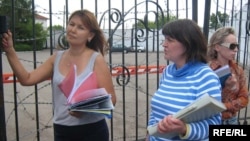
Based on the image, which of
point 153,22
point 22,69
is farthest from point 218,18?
point 22,69

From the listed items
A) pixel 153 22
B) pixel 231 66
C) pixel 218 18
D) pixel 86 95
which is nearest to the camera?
pixel 86 95

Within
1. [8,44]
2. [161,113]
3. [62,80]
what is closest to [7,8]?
[8,44]

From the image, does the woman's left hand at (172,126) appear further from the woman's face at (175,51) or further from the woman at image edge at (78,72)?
the woman at image edge at (78,72)

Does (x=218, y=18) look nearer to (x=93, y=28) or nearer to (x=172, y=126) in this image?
(x=93, y=28)

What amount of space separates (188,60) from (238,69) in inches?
34.4

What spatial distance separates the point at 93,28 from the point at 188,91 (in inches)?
30.7

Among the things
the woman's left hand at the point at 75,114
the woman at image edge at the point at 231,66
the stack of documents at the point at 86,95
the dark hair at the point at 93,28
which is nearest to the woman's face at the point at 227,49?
the woman at image edge at the point at 231,66

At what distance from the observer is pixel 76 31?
2.04 m

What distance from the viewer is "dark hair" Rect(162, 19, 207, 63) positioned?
1719mm

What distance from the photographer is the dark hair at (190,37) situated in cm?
172

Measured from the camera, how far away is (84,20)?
2.05 m

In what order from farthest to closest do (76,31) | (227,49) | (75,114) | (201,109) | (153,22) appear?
(153,22)
(227,49)
(76,31)
(75,114)
(201,109)

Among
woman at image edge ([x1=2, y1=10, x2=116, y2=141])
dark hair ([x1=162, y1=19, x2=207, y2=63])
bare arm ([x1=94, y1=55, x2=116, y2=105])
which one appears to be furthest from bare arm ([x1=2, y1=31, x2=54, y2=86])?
dark hair ([x1=162, y1=19, x2=207, y2=63])

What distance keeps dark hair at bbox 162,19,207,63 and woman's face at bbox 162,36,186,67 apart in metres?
0.02
